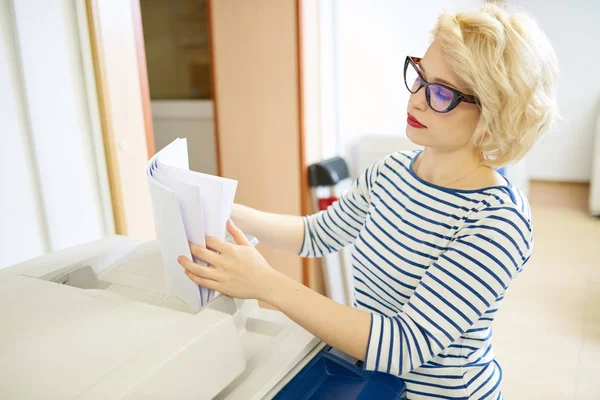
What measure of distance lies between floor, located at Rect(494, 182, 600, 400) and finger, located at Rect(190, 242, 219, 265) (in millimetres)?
1538

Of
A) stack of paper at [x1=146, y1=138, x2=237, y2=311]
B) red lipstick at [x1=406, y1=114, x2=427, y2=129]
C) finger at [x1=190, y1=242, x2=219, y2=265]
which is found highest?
red lipstick at [x1=406, y1=114, x2=427, y2=129]

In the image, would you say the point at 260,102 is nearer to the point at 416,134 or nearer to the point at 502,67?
the point at 416,134

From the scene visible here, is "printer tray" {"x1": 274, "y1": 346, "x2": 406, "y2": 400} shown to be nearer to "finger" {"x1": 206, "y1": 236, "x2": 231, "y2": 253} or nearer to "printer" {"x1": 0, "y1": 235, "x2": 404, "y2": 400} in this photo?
"printer" {"x1": 0, "y1": 235, "x2": 404, "y2": 400}

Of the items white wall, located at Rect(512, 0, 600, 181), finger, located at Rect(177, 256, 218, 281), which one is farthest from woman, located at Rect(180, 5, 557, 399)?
white wall, located at Rect(512, 0, 600, 181)

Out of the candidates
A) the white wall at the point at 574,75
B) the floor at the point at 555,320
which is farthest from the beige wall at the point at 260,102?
the white wall at the point at 574,75

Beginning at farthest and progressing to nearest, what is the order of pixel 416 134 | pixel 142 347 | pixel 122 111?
1. pixel 122 111
2. pixel 416 134
3. pixel 142 347

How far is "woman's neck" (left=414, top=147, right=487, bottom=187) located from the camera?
90 centimetres

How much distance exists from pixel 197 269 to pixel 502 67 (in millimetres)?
586

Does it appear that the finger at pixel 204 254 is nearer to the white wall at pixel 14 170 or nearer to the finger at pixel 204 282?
the finger at pixel 204 282

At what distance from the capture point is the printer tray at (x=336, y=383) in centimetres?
75

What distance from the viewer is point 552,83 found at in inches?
33.5

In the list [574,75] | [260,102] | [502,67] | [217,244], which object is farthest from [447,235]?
[574,75]

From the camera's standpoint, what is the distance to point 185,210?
725mm

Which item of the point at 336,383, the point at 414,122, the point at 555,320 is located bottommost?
the point at 555,320
